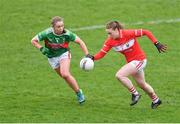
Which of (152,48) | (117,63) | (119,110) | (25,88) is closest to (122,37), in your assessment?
(119,110)

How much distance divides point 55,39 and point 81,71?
380cm

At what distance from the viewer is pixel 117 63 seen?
771 inches

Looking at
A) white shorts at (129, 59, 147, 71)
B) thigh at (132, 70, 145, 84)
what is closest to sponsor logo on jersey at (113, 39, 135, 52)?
white shorts at (129, 59, 147, 71)

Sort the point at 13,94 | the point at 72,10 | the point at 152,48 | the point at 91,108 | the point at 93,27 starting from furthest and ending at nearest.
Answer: the point at 72,10 < the point at 93,27 < the point at 152,48 < the point at 13,94 < the point at 91,108

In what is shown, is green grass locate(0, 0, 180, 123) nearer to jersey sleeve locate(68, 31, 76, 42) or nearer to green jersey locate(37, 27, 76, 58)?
green jersey locate(37, 27, 76, 58)

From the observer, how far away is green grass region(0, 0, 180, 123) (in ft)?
47.0

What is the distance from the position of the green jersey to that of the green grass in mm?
1160

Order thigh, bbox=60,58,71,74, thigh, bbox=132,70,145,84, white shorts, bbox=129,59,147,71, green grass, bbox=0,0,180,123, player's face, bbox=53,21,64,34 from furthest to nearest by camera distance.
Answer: thigh, bbox=60,58,71,74 < player's face, bbox=53,21,64,34 < thigh, bbox=132,70,145,84 < white shorts, bbox=129,59,147,71 < green grass, bbox=0,0,180,123

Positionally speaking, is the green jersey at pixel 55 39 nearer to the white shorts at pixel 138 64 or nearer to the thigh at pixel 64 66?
the thigh at pixel 64 66

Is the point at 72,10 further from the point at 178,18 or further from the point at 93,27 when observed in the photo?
the point at 178,18

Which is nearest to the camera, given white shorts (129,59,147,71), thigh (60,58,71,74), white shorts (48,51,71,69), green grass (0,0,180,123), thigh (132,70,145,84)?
green grass (0,0,180,123)

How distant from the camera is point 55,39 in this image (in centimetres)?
1508

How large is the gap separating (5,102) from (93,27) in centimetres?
901

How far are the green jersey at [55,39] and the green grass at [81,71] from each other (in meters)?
1.16
